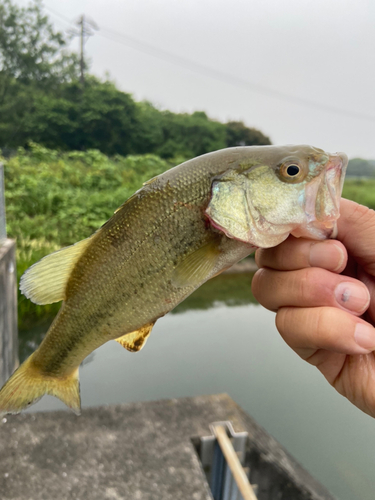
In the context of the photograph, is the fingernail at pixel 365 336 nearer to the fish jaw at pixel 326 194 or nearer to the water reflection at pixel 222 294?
the fish jaw at pixel 326 194

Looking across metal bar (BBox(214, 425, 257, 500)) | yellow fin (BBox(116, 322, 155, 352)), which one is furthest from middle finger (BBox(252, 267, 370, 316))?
metal bar (BBox(214, 425, 257, 500))

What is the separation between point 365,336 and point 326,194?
1.58 feet

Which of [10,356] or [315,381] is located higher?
[10,356]

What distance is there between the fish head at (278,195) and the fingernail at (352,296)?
20cm

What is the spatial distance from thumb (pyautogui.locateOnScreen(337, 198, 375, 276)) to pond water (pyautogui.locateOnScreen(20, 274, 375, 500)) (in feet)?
13.2

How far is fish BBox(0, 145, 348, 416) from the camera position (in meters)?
1.04

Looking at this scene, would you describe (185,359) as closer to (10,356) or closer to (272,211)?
(10,356)

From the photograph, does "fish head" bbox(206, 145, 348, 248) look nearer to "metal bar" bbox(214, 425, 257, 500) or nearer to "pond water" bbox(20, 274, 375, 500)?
"metal bar" bbox(214, 425, 257, 500)

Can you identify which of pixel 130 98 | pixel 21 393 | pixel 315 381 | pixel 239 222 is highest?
pixel 130 98

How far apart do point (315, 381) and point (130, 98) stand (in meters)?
23.9

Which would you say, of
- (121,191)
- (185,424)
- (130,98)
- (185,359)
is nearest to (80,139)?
(130,98)

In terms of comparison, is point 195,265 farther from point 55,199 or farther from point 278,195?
point 55,199

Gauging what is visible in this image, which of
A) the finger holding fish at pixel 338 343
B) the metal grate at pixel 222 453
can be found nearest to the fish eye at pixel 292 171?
the finger holding fish at pixel 338 343

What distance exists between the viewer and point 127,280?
1.15 metres
